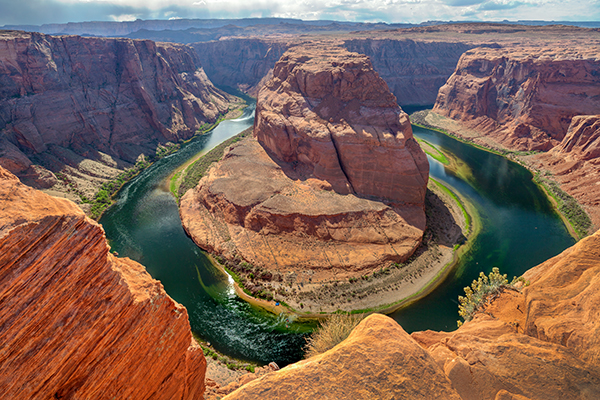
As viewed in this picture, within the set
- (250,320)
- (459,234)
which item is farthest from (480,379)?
(459,234)

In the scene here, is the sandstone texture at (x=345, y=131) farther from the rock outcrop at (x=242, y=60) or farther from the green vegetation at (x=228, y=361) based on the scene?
the rock outcrop at (x=242, y=60)

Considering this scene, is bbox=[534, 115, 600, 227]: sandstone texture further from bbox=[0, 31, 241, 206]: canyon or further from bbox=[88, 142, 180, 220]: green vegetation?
bbox=[0, 31, 241, 206]: canyon

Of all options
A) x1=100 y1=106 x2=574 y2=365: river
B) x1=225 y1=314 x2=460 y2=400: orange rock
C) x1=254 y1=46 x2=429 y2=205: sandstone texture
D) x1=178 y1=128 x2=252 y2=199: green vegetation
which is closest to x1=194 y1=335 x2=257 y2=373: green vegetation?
x1=100 y1=106 x2=574 y2=365: river

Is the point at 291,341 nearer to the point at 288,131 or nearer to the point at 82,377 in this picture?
the point at 82,377

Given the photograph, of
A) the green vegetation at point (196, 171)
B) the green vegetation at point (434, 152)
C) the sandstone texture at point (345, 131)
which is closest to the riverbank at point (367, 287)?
the sandstone texture at point (345, 131)

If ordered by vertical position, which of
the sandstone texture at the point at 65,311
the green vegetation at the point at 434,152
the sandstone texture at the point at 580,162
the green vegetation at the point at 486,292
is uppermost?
the sandstone texture at the point at 65,311

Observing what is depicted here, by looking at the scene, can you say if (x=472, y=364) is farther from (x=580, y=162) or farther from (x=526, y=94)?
(x=526, y=94)
